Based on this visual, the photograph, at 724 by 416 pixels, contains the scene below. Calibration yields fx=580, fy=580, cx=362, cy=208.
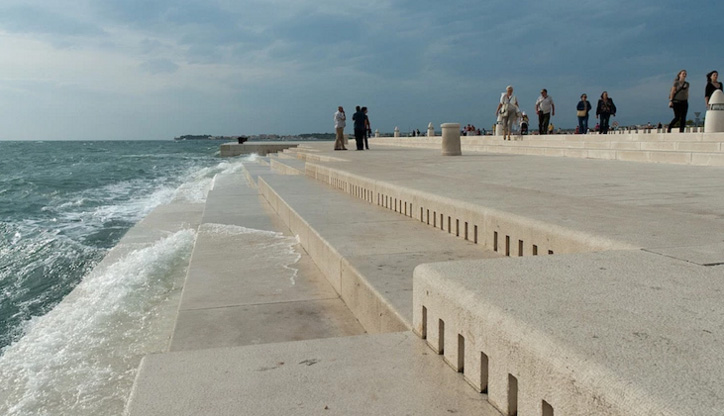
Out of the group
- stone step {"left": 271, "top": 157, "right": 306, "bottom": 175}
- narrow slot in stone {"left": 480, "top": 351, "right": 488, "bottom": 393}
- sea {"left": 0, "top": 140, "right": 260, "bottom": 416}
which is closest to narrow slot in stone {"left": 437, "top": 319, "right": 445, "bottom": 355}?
narrow slot in stone {"left": 480, "top": 351, "right": 488, "bottom": 393}

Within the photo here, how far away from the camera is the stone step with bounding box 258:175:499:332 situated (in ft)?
11.7

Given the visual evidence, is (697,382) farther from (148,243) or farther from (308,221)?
(148,243)

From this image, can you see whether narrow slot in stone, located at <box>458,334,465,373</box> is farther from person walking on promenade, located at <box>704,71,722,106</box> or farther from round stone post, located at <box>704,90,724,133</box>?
person walking on promenade, located at <box>704,71,722,106</box>

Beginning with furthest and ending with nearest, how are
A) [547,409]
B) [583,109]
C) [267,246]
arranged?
[583,109]
[267,246]
[547,409]

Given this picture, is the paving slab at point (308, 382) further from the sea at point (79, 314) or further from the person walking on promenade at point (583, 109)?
the person walking on promenade at point (583, 109)

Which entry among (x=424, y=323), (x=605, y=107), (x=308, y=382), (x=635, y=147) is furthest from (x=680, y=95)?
(x=308, y=382)

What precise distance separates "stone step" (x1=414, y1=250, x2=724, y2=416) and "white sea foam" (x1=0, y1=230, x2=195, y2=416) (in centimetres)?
207

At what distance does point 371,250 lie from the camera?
4840 mm

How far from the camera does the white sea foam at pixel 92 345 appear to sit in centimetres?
348

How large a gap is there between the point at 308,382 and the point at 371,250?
2.59 metres

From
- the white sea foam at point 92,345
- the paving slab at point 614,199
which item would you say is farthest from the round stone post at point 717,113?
the white sea foam at point 92,345

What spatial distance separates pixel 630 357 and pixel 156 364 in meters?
1.91

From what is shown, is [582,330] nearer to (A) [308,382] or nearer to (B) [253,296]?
(A) [308,382]

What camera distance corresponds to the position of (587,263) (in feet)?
9.27
